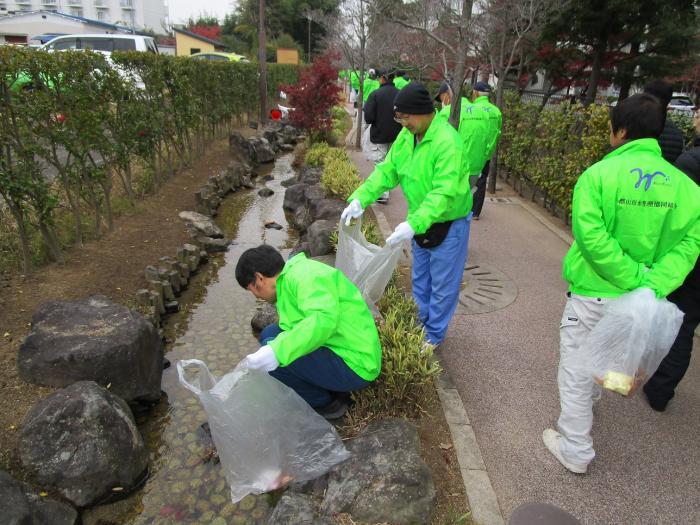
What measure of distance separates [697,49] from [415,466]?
11.7m

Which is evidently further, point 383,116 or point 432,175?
point 383,116

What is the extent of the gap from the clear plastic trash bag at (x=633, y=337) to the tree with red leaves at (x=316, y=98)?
10.5 metres

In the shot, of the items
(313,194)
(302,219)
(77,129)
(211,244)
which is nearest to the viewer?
(77,129)

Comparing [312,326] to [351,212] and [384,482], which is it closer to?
[384,482]

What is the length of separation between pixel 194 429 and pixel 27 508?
3.85 ft

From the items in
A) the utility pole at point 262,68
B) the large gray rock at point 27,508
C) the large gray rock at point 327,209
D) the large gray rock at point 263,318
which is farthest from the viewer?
the utility pole at point 262,68

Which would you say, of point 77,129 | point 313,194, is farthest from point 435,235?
point 313,194

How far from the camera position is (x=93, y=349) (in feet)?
10.1

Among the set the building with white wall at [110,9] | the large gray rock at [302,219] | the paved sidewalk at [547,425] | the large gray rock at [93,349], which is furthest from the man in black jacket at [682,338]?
the building with white wall at [110,9]

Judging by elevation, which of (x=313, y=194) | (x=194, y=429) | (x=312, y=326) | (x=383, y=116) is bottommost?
(x=194, y=429)

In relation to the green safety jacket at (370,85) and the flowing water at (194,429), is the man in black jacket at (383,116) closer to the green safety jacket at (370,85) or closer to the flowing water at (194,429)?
the flowing water at (194,429)

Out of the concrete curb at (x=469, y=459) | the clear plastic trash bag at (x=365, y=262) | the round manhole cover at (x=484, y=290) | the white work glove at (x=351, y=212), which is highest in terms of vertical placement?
the white work glove at (x=351, y=212)

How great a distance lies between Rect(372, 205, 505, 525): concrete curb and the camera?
93.1 inches

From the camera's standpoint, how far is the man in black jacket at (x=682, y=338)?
281cm
